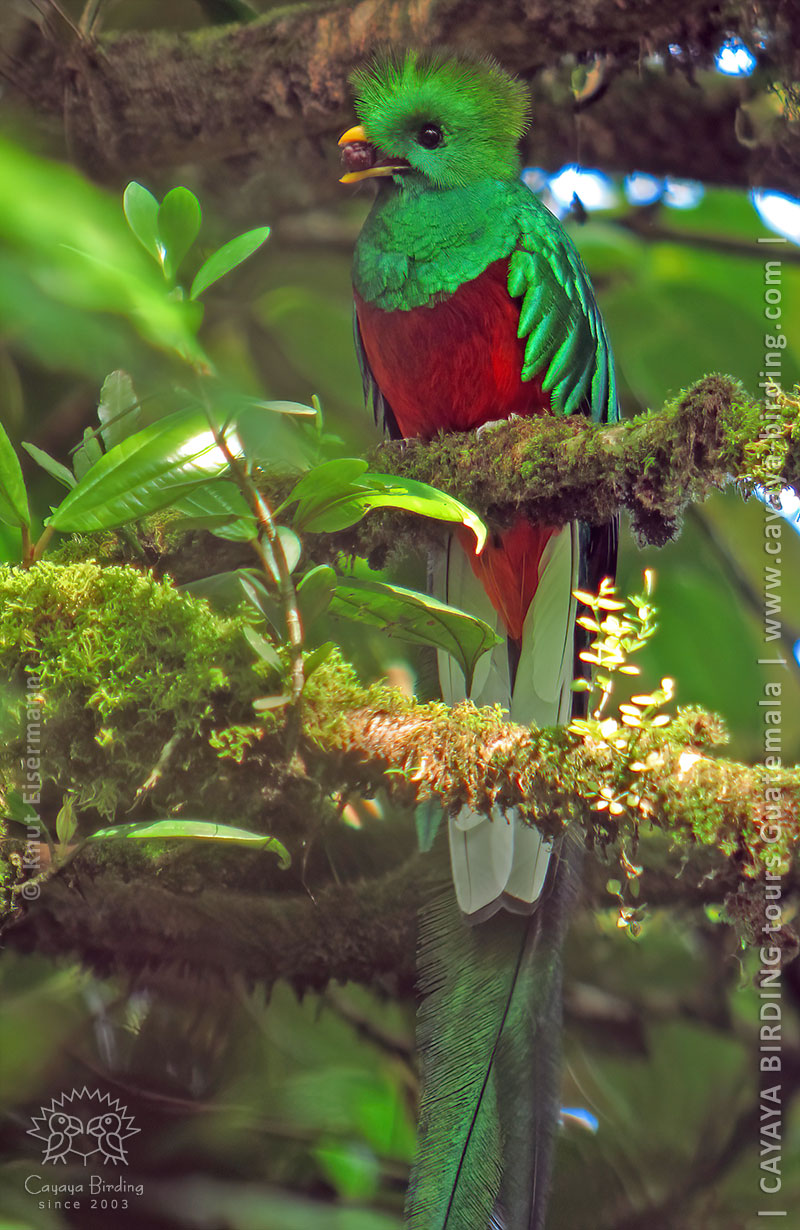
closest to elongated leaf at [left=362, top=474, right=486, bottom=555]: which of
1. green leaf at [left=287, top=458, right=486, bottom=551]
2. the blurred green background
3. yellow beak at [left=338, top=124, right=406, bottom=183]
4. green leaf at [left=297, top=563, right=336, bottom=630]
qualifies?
green leaf at [left=287, top=458, right=486, bottom=551]

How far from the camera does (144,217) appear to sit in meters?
1.18

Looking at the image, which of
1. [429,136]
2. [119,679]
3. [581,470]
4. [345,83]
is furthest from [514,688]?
[345,83]

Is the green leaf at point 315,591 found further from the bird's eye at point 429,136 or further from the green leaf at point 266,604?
the bird's eye at point 429,136

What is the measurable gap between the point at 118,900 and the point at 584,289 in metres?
1.34

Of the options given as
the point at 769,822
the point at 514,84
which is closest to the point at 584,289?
the point at 514,84

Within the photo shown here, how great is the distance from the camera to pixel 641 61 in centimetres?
223

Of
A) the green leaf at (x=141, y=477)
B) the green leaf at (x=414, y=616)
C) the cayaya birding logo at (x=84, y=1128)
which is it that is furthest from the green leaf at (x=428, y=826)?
the cayaya birding logo at (x=84, y=1128)

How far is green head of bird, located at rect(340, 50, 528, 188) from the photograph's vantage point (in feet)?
Result: 6.33

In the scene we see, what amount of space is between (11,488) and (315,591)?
1.36ft

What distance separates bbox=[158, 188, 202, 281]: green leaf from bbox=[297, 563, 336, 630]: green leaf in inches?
14.0

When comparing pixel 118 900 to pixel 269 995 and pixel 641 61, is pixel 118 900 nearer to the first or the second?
pixel 269 995

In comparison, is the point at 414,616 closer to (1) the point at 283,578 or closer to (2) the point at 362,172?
(1) the point at 283,578

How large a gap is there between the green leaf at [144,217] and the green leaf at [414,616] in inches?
17.2

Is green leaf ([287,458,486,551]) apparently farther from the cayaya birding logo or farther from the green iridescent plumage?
the cayaya birding logo
